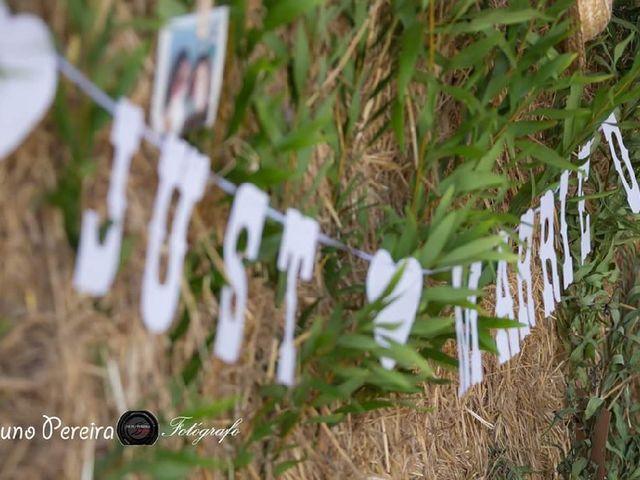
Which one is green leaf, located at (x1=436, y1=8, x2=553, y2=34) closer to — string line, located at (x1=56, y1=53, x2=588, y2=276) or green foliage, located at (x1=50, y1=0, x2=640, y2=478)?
green foliage, located at (x1=50, y1=0, x2=640, y2=478)

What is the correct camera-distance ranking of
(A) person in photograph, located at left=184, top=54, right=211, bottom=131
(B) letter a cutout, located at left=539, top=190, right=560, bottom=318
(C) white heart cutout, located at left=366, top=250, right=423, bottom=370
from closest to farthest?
(A) person in photograph, located at left=184, top=54, right=211, bottom=131, (C) white heart cutout, located at left=366, top=250, right=423, bottom=370, (B) letter a cutout, located at left=539, top=190, right=560, bottom=318

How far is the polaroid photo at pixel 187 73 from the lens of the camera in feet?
1.88

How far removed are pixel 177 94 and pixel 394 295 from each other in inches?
13.9

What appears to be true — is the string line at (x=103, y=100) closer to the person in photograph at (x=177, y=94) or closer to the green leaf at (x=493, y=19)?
the person in photograph at (x=177, y=94)

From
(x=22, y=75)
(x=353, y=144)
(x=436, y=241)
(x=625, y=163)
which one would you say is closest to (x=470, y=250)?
(x=436, y=241)

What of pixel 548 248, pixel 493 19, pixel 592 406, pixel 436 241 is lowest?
pixel 592 406

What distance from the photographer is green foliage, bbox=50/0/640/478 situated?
0.63 meters

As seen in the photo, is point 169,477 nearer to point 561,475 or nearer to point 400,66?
point 400,66

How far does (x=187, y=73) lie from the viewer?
59 centimetres

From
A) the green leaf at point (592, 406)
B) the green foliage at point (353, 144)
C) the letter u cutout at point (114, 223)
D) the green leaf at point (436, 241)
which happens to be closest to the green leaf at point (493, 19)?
the green foliage at point (353, 144)

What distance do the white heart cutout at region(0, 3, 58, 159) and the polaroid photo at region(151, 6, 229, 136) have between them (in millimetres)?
95

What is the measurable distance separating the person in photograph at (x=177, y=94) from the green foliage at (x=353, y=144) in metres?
0.03

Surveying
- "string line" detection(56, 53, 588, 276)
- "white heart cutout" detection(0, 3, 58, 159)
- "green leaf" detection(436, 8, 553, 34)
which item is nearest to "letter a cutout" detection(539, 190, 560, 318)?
"green leaf" detection(436, 8, 553, 34)

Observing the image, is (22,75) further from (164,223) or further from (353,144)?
(353,144)
